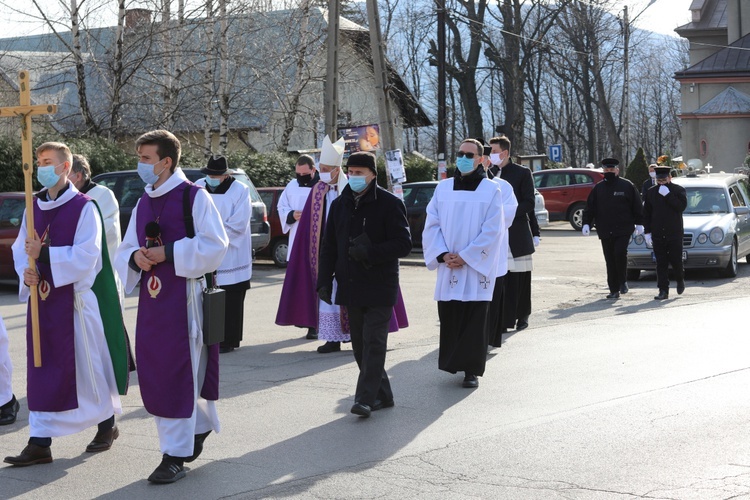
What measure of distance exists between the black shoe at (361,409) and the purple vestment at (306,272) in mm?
3461

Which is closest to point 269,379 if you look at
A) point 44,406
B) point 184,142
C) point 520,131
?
point 44,406

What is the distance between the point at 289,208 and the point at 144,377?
6.46 metres

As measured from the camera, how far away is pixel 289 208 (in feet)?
41.2

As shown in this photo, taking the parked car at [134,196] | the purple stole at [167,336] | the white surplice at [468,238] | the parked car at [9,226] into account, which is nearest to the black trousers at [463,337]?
the white surplice at [468,238]

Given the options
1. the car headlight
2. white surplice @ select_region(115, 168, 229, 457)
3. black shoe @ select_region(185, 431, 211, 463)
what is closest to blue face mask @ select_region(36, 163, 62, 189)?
Result: white surplice @ select_region(115, 168, 229, 457)

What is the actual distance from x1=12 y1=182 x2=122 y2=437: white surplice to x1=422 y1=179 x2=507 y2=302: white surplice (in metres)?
2.96

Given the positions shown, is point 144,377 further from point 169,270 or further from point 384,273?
point 384,273

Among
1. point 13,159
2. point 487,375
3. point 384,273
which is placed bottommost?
point 487,375

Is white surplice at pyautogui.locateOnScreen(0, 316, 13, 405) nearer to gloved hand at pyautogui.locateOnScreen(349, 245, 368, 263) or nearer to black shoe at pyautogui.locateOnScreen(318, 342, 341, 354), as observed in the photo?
gloved hand at pyautogui.locateOnScreen(349, 245, 368, 263)

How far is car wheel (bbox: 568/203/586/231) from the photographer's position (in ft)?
108

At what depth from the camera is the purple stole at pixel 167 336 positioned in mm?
6148

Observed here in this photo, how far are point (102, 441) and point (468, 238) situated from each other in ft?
10.8

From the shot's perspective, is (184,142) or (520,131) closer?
(184,142)

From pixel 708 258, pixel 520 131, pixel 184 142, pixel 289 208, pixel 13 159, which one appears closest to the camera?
pixel 289 208
